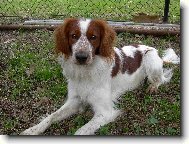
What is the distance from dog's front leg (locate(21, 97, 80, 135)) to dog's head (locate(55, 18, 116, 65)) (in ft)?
1.75

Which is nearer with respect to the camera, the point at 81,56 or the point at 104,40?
the point at 81,56

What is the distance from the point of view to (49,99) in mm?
5766

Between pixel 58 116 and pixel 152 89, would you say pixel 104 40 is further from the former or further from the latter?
pixel 152 89

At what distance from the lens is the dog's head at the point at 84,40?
4.98 meters

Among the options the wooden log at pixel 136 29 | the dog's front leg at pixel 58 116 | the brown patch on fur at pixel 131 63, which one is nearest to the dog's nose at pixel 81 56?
the dog's front leg at pixel 58 116

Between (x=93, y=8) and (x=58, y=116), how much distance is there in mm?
2765

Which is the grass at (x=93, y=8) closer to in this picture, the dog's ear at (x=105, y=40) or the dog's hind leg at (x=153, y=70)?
the dog's hind leg at (x=153, y=70)

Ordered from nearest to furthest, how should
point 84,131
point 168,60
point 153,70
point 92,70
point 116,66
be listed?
point 84,131
point 92,70
point 116,66
point 153,70
point 168,60

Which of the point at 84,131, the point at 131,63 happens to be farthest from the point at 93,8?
the point at 84,131

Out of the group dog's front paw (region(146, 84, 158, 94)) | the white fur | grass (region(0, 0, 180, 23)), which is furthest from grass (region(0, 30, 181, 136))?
the white fur

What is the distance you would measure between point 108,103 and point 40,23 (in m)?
2.70

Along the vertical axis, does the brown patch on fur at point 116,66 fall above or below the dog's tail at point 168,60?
above

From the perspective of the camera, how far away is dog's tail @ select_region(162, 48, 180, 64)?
6.62 metres

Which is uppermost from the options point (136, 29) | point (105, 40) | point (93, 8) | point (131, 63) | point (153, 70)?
point (93, 8)
